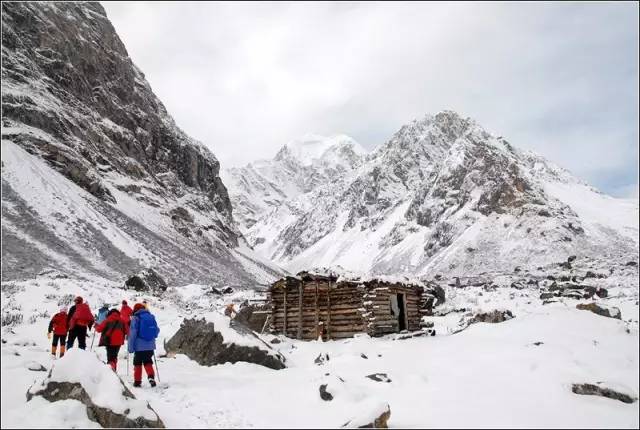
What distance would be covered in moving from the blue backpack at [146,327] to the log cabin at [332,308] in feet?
36.7

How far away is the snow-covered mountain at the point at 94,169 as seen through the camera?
46.3 meters

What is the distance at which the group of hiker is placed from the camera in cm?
930

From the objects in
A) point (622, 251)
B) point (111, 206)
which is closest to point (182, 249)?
point (111, 206)

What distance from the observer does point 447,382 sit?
366 inches

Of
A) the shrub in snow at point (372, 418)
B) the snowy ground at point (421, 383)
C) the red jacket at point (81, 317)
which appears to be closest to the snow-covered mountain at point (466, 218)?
the snowy ground at point (421, 383)

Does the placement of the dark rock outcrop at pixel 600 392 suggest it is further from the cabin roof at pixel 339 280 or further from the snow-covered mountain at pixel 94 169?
the snow-covered mountain at pixel 94 169

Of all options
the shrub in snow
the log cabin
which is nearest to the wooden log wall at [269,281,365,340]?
the log cabin

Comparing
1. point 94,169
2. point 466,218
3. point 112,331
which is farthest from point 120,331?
point 466,218

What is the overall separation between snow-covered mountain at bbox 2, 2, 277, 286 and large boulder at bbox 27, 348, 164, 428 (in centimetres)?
3202

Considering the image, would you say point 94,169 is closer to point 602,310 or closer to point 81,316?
point 81,316

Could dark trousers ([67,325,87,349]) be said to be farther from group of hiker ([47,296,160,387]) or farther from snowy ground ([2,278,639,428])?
snowy ground ([2,278,639,428])

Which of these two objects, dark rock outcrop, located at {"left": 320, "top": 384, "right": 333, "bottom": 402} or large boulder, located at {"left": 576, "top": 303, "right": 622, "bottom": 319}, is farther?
large boulder, located at {"left": 576, "top": 303, "right": 622, "bottom": 319}

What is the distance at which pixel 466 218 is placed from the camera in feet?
344

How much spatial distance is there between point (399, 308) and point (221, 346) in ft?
41.4
